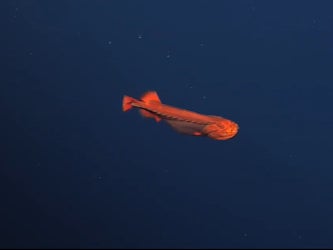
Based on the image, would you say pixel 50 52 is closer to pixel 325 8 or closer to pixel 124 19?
pixel 124 19

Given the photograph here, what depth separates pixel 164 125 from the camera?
5145 millimetres

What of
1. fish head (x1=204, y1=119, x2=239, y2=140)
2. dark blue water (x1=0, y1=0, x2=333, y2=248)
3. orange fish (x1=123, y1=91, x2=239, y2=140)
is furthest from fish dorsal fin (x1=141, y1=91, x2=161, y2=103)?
dark blue water (x1=0, y1=0, x2=333, y2=248)

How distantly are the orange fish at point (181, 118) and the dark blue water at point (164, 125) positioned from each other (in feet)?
4.18

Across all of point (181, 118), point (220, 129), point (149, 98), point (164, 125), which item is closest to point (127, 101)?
point (149, 98)

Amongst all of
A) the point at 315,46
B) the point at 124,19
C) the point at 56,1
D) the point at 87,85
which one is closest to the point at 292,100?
the point at 315,46

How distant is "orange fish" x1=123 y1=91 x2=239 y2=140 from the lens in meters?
3.45

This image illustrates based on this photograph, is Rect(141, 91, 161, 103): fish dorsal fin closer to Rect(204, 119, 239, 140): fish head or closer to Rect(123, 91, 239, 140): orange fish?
Rect(123, 91, 239, 140): orange fish

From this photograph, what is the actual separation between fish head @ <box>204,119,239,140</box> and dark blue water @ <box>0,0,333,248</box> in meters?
1.23

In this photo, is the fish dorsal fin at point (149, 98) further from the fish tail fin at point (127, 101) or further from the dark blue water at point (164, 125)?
the dark blue water at point (164, 125)

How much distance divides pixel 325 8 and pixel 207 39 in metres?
1.17

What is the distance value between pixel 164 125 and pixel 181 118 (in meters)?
1.70

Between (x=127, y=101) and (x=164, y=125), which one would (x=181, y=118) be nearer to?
(x=127, y=101)

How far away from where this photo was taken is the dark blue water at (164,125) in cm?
453

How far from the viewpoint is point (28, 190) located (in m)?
6.31
